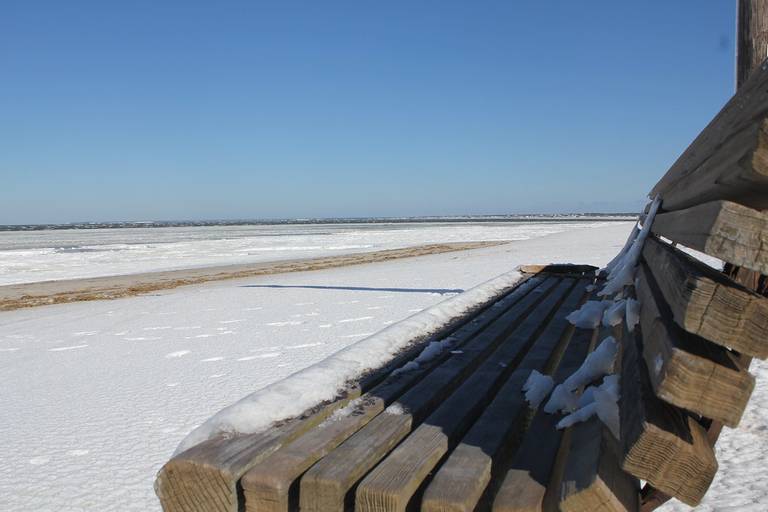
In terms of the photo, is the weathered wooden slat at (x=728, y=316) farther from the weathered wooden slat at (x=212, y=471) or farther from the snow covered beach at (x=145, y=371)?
the snow covered beach at (x=145, y=371)

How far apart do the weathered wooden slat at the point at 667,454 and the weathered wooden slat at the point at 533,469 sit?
0.79ft

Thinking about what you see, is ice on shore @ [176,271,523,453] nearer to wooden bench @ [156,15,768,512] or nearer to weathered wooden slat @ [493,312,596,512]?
wooden bench @ [156,15,768,512]

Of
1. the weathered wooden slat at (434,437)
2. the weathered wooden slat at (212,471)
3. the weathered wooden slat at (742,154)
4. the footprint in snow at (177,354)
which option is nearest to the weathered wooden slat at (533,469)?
the weathered wooden slat at (434,437)

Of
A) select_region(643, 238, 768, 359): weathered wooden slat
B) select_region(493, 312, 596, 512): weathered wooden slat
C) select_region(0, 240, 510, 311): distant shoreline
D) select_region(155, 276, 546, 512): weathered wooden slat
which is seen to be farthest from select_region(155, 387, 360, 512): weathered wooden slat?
select_region(0, 240, 510, 311): distant shoreline

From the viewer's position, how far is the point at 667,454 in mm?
1140

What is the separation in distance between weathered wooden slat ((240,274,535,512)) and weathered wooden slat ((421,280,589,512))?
354 millimetres

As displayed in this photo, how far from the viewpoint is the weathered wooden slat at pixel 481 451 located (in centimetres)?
131

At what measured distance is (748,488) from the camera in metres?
2.43

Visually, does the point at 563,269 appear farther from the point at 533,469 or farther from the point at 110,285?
the point at 110,285

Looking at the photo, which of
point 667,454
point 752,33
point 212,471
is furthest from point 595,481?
point 752,33

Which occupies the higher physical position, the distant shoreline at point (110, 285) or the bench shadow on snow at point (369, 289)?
the bench shadow on snow at point (369, 289)

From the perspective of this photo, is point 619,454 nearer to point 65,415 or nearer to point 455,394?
point 455,394

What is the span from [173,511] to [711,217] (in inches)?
56.2

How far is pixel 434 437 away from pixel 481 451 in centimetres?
17
